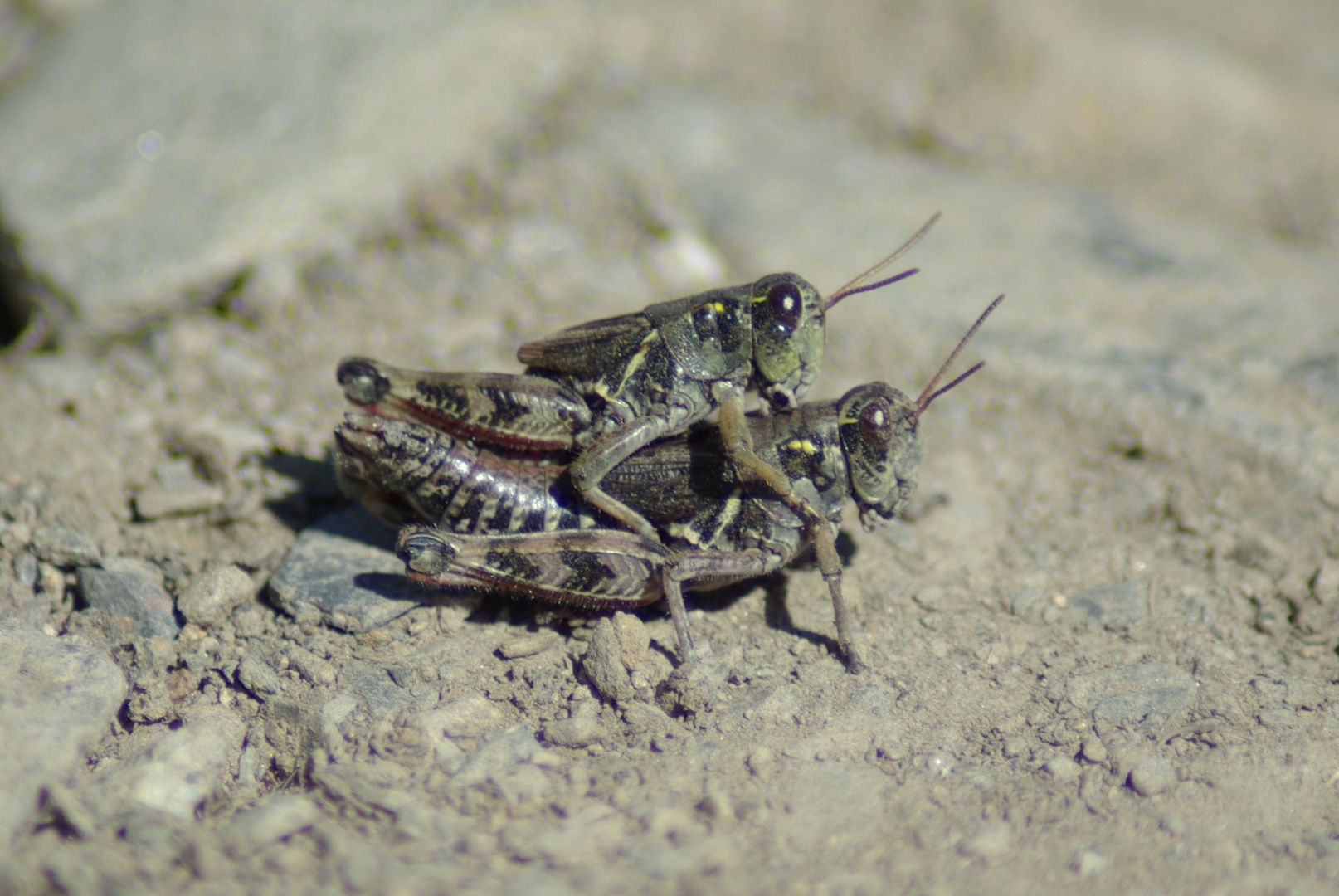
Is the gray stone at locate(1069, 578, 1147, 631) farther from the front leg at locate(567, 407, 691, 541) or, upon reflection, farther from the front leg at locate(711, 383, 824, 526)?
the front leg at locate(567, 407, 691, 541)

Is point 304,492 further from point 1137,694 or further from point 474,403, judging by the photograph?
point 1137,694

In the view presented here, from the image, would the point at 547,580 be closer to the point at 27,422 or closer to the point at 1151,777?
the point at 1151,777

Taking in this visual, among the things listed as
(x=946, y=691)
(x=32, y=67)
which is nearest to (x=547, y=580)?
(x=946, y=691)

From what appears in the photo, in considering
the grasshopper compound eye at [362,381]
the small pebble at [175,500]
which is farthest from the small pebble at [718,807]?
the small pebble at [175,500]

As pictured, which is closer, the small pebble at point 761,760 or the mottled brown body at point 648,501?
the small pebble at point 761,760

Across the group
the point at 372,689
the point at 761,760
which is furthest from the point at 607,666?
the point at 372,689

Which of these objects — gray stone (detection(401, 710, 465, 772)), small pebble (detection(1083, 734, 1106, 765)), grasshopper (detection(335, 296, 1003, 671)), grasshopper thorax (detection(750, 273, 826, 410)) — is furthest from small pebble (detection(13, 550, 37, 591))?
small pebble (detection(1083, 734, 1106, 765))

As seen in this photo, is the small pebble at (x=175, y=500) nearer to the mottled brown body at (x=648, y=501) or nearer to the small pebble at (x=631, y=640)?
the mottled brown body at (x=648, y=501)

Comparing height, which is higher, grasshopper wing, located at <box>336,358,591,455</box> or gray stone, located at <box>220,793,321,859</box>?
grasshopper wing, located at <box>336,358,591,455</box>
